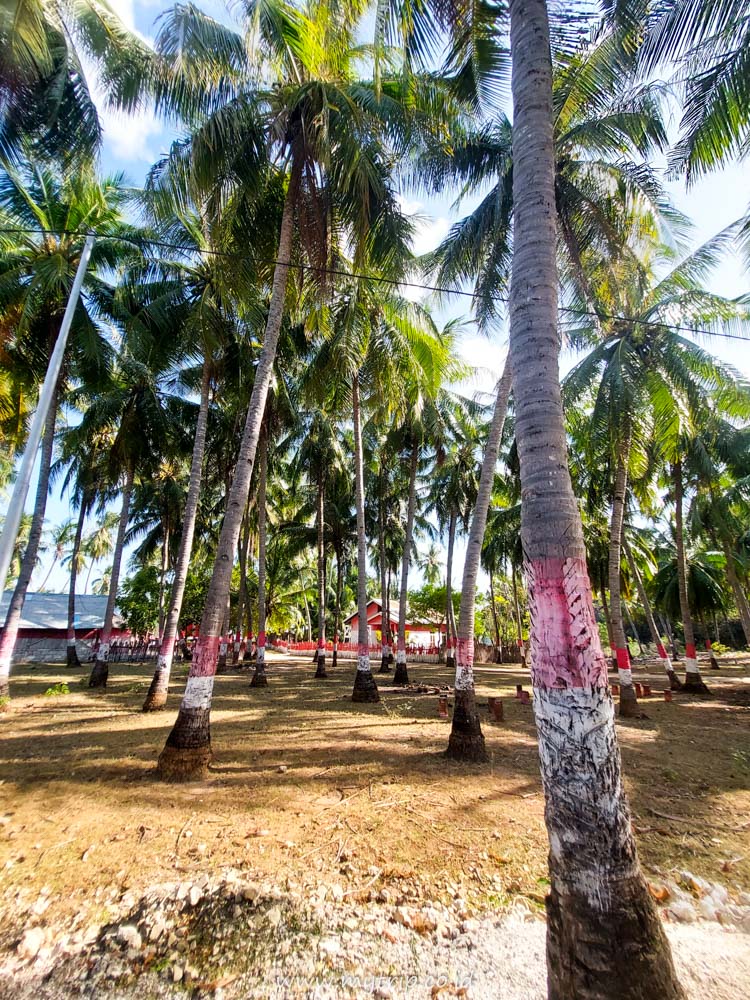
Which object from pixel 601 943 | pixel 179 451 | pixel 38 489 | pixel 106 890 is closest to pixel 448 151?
pixel 601 943

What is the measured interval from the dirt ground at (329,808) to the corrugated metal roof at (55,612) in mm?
25918

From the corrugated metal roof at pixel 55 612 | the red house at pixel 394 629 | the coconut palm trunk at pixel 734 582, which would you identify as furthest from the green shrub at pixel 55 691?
the red house at pixel 394 629

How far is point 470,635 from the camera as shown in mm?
7844

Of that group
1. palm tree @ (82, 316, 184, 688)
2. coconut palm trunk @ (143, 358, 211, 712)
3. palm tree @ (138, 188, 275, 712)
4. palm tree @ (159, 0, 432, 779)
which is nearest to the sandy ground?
palm tree @ (159, 0, 432, 779)

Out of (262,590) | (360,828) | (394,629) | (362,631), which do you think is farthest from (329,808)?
(394,629)

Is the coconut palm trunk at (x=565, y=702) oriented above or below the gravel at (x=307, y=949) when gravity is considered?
above

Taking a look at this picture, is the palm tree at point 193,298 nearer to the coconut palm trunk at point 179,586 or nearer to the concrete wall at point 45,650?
the coconut palm trunk at point 179,586

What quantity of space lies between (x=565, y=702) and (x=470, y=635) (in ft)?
18.0

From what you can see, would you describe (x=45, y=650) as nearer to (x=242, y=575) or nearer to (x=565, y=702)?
(x=242, y=575)

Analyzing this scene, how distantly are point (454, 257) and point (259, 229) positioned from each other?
417cm

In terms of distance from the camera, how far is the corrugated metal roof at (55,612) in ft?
101

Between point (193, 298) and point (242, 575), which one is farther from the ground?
point (193, 298)

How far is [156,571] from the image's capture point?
1431 inches

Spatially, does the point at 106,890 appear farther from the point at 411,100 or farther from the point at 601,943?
the point at 411,100
